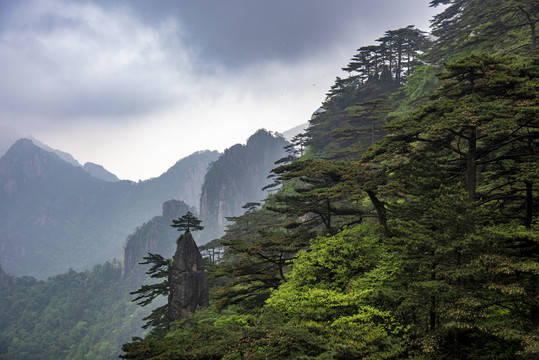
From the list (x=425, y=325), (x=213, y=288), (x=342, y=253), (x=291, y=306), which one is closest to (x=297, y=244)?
(x=342, y=253)

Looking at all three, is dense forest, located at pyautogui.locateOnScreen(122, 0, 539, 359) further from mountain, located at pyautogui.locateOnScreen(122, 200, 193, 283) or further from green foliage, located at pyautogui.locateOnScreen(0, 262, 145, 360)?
mountain, located at pyautogui.locateOnScreen(122, 200, 193, 283)

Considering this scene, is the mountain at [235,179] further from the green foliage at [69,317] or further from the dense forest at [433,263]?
the dense forest at [433,263]

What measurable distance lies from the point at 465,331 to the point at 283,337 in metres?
5.52

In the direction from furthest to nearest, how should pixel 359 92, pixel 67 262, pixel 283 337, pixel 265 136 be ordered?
pixel 67 262 < pixel 265 136 < pixel 359 92 < pixel 283 337

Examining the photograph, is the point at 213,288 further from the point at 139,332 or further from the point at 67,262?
the point at 67,262

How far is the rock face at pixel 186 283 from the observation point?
25266 millimetres

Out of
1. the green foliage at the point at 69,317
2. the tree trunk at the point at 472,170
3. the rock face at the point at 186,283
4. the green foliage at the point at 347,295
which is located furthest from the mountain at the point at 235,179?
the tree trunk at the point at 472,170

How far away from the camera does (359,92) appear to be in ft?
141

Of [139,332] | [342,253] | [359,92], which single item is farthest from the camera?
[139,332]

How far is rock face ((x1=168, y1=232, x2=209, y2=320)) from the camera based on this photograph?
2527 cm

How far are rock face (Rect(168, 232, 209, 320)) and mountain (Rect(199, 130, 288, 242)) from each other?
392 ft

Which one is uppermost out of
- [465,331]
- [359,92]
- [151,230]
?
[359,92]

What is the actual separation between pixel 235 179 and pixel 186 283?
131816 mm

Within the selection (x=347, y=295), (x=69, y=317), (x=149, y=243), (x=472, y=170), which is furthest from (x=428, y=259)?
(x=149, y=243)
